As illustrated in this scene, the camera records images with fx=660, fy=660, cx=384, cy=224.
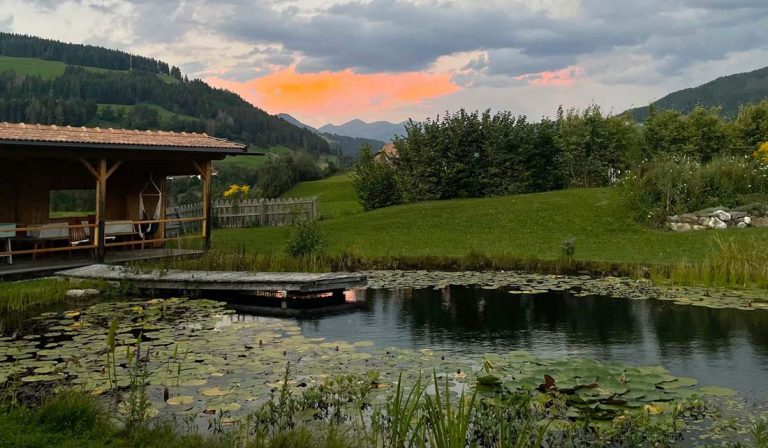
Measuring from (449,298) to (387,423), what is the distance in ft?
25.0

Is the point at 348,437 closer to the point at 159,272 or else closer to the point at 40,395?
the point at 40,395

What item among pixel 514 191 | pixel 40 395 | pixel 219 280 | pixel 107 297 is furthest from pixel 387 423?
pixel 514 191

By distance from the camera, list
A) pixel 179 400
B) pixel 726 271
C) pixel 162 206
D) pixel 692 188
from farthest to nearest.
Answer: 1. pixel 692 188
2. pixel 162 206
3. pixel 726 271
4. pixel 179 400

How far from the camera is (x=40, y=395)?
292 inches

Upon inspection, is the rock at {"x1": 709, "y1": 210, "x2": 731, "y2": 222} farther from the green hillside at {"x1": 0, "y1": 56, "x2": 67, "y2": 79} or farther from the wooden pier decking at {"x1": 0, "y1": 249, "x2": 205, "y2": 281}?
the green hillside at {"x1": 0, "y1": 56, "x2": 67, "y2": 79}

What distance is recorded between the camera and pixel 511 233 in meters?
22.7

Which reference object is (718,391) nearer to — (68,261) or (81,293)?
(81,293)

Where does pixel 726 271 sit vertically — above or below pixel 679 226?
below

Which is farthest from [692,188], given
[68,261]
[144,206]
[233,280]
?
→ [68,261]

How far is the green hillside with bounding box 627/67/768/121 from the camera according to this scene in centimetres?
14785

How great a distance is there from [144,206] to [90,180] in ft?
6.15

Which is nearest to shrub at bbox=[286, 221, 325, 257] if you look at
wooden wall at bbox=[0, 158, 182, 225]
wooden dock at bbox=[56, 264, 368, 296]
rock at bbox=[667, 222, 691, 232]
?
wooden dock at bbox=[56, 264, 368, 296]

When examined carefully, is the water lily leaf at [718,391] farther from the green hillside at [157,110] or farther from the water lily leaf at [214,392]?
the green hillside at [157,110]

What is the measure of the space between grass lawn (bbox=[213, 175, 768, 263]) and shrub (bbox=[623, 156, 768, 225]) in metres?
0.82
